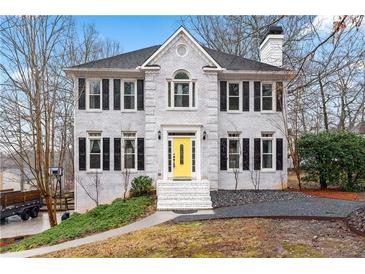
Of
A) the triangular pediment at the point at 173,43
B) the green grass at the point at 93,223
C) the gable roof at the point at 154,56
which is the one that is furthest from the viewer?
the gable roof at the point at 154,56

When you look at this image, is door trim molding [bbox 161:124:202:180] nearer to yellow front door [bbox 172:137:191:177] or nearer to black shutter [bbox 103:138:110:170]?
yellow front door [bbox 172:137:191:177]

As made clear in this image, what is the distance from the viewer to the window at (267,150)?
9.52 meters

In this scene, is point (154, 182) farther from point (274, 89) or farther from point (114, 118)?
point (274, 89)

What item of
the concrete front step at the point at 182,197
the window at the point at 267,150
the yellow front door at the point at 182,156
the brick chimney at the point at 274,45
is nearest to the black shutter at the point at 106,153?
the yellow front door at the point at 182,156

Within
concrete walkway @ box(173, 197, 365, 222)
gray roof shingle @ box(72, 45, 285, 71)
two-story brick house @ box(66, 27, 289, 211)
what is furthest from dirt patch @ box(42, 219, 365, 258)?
gray roof shingle @ box(72, 45, 285, 71)

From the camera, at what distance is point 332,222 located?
5660mm

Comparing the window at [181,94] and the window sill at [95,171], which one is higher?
the window at [181,94]

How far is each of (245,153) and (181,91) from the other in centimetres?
279

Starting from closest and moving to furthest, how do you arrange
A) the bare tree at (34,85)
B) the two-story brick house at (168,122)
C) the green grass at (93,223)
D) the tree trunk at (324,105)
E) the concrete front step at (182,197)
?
the green grass at (93,223) → the bare tree at (34,85) → the concrete front step at (182,197) → the tree trunk at (324,105) → the two-story brick house at (168,122)

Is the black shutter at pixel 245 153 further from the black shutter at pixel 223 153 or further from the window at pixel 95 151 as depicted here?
the window at pixel 95 151

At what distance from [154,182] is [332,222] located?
490 cm

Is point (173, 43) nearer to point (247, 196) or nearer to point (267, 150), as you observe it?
point (267, 150)

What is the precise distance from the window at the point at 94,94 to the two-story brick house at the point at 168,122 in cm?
3
